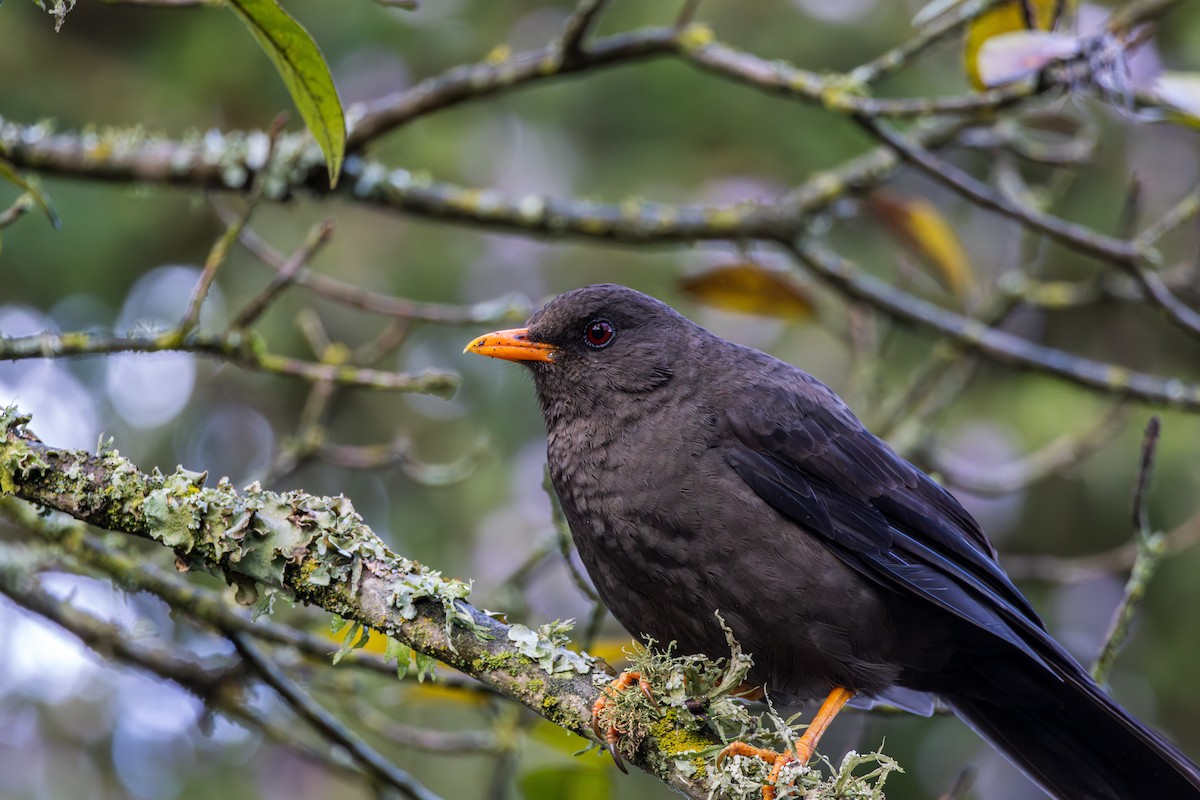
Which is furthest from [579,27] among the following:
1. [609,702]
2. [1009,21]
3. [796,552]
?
[609,702]

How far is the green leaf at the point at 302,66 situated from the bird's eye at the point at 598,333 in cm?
A: 160

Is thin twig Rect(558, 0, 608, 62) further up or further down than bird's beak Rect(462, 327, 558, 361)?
further up

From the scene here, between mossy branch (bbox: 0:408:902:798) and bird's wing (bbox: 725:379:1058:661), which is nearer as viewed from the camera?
mossy branch (bbox: 0:408:902:798)

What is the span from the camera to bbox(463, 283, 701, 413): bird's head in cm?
405

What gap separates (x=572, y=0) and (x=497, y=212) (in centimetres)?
410

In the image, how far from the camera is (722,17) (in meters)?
7.83

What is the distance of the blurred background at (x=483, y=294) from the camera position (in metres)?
6.68

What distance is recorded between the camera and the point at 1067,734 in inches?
151

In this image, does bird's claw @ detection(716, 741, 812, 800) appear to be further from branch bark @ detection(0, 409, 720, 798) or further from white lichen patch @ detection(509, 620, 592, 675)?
white lichen patch @ detection(509, 620, 592, 675)

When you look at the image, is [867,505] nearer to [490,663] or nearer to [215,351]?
[490,663]

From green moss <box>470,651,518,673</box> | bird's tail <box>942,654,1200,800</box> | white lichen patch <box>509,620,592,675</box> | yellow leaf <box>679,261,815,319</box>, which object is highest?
yellow leaf <box>679,261,815,319</box>

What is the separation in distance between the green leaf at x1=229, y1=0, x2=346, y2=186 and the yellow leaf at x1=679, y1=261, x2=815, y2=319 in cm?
255

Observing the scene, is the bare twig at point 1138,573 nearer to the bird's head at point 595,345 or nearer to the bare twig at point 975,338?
the bare twig at point 975,338

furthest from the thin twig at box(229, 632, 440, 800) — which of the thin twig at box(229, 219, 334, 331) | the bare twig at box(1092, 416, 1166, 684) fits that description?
the bare twig at box(1092, 416, 1166, 684)
